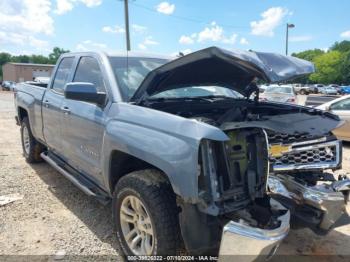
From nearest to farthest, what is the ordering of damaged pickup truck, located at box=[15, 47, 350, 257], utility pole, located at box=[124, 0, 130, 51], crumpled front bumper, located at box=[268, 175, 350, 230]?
damaged pickup truck, located at box=[15, 47, 350, 257] < crumpled front bumper, located at box=[268, 175, 350, 230] < utility pole, located at box=[124, 0, 130, 51]

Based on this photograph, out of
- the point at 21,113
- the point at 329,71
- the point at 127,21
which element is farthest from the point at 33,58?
the point at 21,113

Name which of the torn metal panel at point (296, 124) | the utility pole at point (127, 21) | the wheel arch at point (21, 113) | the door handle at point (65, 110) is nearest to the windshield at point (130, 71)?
the door handle at point (65, 110)

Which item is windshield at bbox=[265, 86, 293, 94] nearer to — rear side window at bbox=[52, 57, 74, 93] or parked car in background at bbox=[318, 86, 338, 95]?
rear side window at bbox=[52, 57, 74, 93]

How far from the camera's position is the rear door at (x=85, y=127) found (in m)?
3.59

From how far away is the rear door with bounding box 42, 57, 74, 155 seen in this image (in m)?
4.60

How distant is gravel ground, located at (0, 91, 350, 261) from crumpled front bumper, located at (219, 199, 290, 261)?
3.43 feet

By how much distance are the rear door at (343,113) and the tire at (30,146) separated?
651 centimetres

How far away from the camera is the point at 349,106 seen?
27.8 feet

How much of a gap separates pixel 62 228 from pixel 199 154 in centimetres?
218

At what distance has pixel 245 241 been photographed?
2.36 m

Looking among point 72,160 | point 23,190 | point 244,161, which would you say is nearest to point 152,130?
point 244,161

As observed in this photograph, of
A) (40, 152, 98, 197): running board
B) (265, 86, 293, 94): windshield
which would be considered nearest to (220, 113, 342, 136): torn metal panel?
(40, 152, 98, 197): running board

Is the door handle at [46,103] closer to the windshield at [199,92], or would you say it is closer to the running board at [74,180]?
the running board at [74,180]

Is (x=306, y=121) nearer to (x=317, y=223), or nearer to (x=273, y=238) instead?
(x=317, y=223)
